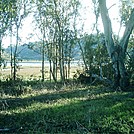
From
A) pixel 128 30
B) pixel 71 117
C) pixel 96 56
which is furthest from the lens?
pixel 96 56

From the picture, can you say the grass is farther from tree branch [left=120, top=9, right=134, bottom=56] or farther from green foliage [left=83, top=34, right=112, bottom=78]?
green foliage [left=83, top=34, right=112, bottom=78]

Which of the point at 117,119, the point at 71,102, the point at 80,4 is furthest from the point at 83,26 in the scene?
the point at 117,119

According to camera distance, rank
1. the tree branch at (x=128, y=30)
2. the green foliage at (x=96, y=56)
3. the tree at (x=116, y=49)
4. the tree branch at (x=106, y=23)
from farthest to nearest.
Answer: the green foliage at (x=96, y=56)
the tree branch at (x=106, y=23)
the tree at (x=116, y=49)
the tree branch at (x=128, y=30)

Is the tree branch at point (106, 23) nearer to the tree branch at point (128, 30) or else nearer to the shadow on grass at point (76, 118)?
the tree branch at point (128, 30)

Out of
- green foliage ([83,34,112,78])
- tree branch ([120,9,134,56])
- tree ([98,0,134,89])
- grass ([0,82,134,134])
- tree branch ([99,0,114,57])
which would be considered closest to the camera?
grass ([0,82,134,134])

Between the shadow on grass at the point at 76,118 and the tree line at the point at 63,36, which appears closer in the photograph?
the shadow on grass at the point at 76,118

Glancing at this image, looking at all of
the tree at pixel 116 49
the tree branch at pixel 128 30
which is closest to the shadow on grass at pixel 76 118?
the tree at pixel 116 49

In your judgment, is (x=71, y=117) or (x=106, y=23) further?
(x=106, y=23)

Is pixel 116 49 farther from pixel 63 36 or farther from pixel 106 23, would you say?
pixel 63 36

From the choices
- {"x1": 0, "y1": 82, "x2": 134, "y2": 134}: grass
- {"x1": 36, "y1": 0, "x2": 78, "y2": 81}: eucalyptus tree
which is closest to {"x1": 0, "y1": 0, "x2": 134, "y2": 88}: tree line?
{"x1": 36, "y1": 0, "x2": 78, "y2": 81}: eucalyptus tree

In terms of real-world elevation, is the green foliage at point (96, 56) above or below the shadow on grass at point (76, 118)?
above

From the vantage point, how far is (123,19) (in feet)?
154

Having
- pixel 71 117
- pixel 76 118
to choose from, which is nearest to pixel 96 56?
pixel 71 117

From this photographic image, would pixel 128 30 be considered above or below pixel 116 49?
above
